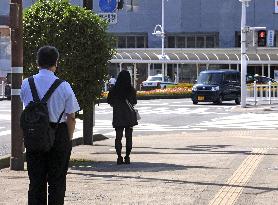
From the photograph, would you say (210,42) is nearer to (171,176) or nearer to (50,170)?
(171,176)

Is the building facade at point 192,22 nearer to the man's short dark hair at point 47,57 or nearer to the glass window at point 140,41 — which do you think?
the glass window at point 140,41

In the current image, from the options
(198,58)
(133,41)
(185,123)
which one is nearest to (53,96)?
(185,123)

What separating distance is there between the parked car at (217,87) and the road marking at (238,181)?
25818mm

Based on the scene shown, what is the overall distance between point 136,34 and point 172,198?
2892 inches

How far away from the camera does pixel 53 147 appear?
22.2 ft

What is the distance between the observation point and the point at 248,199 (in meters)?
8.73

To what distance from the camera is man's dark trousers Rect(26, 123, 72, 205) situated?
22.2 ft

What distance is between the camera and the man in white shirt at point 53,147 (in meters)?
6.78

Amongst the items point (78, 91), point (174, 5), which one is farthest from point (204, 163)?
point (174, 5)

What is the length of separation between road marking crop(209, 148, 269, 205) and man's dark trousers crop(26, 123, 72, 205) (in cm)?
229

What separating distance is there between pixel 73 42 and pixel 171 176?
3.30 meters

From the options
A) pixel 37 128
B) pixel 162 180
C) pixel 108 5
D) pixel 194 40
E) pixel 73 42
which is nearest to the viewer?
pixel 37 128

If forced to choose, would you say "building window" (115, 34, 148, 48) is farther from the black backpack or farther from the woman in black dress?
the black backpack

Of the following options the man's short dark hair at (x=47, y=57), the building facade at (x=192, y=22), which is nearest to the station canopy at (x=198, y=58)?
the building facade at (x=192, y=22)
